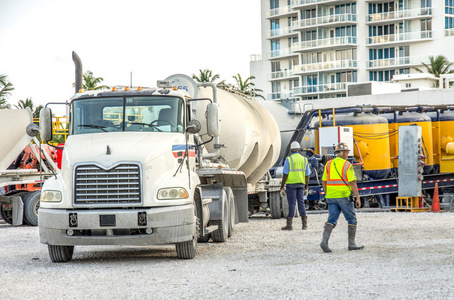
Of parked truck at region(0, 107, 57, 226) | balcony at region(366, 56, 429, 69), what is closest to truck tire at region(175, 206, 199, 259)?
parked truck at region(0, 107, 57, 226)

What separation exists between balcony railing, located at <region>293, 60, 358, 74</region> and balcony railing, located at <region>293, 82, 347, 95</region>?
2.06 meters

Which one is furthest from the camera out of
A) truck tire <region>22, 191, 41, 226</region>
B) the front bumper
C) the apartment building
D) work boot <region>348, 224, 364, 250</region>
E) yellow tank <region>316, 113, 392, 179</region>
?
the apartment building

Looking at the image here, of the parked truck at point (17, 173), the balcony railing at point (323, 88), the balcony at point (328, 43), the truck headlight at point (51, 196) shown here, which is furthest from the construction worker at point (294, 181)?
the balcony at point (328, 43)

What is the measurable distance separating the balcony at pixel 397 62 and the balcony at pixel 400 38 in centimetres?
218

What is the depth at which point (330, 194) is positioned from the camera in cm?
1230

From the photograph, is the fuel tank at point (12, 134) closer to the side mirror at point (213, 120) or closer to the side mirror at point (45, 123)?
the side mirror at point (45, 123)

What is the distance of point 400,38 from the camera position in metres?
90.4

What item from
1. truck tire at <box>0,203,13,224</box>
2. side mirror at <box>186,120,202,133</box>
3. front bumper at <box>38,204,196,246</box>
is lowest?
truck tire at <box>0,203,13,224</box>

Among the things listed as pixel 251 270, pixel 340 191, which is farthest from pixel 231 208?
pixel 251 270

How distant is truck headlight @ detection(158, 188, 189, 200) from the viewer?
36.4ft

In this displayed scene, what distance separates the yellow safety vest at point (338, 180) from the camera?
12195 millimetres

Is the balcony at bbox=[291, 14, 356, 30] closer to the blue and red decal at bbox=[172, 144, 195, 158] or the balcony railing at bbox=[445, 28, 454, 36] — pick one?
the balcony railing at bbox=[445, 28, 454, 36]

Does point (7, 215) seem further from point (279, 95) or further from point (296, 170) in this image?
point (279, 95)

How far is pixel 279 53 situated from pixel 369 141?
252 feet
